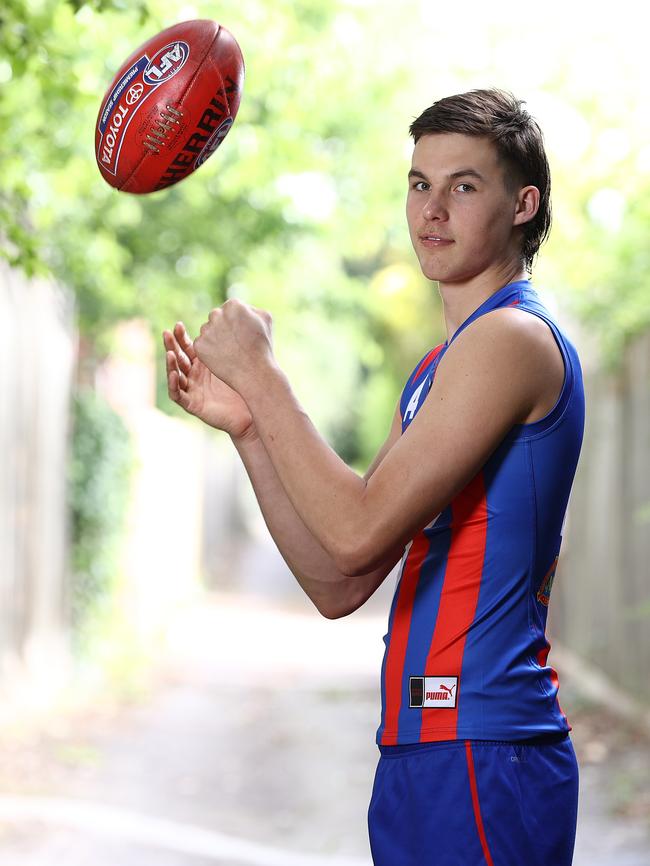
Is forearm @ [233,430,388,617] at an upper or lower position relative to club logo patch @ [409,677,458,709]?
upper

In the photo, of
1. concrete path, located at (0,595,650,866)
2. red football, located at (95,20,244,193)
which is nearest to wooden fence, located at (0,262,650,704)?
concrete path, located at (0,595,650,866)

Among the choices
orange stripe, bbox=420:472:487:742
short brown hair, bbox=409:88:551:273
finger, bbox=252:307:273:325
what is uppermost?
short brown hair, bbox=409:88:551:273

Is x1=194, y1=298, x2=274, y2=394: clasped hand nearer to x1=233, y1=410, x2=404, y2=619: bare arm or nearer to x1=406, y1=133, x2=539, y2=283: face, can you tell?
x1=233, y1=410, x2=404, y2=619: bare arm

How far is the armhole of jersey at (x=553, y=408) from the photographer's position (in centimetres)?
211

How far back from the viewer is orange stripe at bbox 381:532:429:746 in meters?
2.20

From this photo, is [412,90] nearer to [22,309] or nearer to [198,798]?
[22,309]

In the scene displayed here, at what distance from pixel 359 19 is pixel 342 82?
4.82 feet

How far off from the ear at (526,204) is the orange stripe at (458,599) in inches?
19.5

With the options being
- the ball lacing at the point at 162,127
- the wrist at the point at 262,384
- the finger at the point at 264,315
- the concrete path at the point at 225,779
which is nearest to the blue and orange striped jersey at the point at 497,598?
the wrist at the point at 262,384

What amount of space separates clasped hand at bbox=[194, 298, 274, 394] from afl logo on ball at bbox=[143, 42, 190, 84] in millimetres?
890

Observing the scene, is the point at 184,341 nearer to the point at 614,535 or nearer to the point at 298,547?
the point at 298,547

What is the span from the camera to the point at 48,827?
6.31 meters

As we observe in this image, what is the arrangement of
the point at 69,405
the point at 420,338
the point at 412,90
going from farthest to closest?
the point at 420,338 → the point at 412,90 → the point at 69,405

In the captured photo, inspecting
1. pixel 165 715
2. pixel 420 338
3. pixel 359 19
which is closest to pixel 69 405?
pixel 165 715
